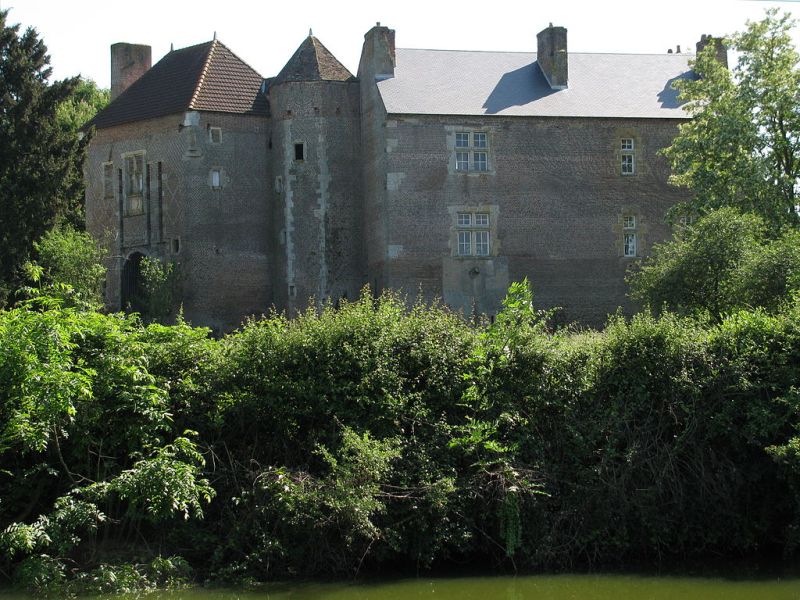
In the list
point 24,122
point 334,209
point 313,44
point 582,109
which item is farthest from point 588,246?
point 24,122

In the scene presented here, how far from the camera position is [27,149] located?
3853 centimetres

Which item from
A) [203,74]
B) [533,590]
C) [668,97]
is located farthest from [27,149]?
[533,590]

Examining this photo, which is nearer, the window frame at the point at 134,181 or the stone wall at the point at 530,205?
the stone wall at the point at 530,205

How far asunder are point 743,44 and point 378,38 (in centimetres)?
1260

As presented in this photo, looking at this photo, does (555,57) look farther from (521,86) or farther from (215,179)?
(215,179)

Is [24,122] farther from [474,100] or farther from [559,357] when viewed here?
[559,357]

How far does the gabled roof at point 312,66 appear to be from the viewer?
137 ft

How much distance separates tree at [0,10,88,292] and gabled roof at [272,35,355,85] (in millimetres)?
7161

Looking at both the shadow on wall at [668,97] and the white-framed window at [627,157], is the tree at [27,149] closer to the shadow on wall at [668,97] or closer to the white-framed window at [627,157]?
the white-framed window at [627,157]

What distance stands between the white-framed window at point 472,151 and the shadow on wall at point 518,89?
899 mm

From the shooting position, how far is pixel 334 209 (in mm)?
41281

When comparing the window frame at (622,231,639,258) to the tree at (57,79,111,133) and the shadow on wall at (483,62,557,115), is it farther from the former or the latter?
the tree at (57,79,111,133)

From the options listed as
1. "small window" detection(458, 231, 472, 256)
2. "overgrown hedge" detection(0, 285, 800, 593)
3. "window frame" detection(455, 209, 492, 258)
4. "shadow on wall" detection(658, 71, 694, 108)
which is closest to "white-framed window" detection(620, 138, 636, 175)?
"shadow on wall" detection(658, 71, 694, 108)

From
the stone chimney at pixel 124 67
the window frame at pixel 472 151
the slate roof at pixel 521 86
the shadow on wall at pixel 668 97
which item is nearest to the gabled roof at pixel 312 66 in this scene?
the slate roof at pixel 521 86
